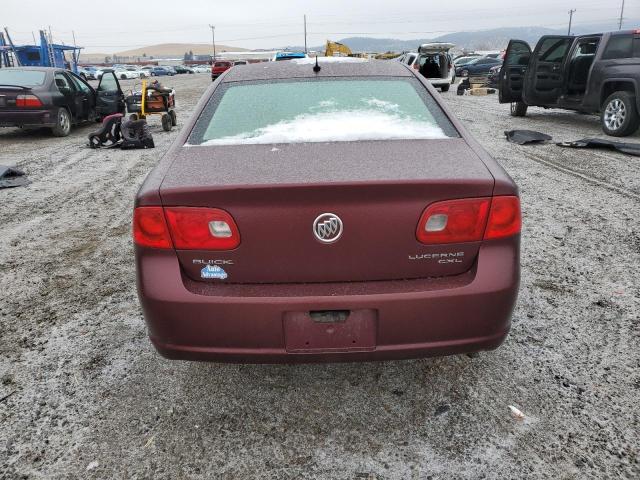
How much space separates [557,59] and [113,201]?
10.1 metres

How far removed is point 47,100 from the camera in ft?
34.1

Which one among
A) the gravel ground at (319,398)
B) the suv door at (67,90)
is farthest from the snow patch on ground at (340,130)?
the suv door at (67,90)

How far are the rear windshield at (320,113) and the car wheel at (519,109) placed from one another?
1158 cm

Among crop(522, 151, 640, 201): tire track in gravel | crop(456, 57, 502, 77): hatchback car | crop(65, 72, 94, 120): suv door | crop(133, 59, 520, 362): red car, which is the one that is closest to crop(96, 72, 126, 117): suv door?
crop(65, 72, 94, 120): suv door

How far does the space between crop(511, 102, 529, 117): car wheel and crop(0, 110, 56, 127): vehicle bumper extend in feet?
36.9

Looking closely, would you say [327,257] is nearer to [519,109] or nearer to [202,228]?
[202,228]

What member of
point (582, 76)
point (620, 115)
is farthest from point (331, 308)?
point (582, 76)

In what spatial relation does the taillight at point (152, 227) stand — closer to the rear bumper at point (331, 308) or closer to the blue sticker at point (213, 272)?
the rear bumper at point (331, 308)

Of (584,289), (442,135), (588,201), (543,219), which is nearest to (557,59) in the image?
(588,201)

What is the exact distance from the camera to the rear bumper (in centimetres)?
204

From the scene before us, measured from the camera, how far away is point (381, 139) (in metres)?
2.51

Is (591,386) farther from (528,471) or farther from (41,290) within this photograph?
(41,290)

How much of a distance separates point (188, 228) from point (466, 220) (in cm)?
113

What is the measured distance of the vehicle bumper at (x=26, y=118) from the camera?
33.0ft
